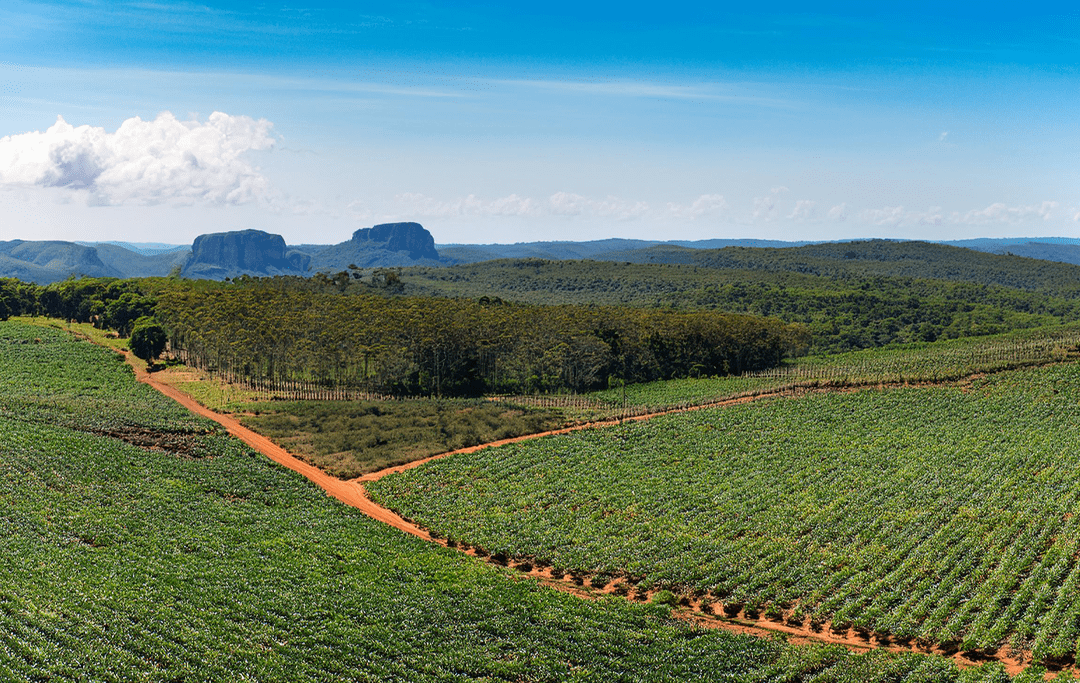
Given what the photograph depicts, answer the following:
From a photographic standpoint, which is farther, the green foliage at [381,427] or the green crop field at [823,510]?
the green foliage at [381,427]

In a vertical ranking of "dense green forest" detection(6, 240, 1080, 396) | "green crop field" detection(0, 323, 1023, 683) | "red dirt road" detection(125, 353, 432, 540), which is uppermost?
"dense green forest" detection(6, 240, 1080, 396)

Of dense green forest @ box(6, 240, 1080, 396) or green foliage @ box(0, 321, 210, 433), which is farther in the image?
dense green forest @ box(6, 240, 1080, 396)

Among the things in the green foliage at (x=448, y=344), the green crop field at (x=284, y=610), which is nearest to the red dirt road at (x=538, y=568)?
the green crop field at (x=284, y=610)

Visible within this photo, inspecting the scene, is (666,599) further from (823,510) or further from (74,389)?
(74,389)

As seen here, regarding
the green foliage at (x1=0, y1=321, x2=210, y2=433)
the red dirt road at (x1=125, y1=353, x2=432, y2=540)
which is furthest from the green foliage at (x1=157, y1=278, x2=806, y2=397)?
the red dirt road at (x1=125, y1=353, x2=432, y2=540)

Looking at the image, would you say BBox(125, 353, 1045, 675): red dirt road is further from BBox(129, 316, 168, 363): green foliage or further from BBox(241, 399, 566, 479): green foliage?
BBox(129, 316, 168, 363): green foliage

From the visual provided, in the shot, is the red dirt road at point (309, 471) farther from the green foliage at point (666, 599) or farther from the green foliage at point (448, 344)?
the green foliage at point (448, 344)

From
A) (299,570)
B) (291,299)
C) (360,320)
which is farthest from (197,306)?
(299,570)

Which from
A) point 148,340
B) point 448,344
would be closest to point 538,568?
point 448,344
